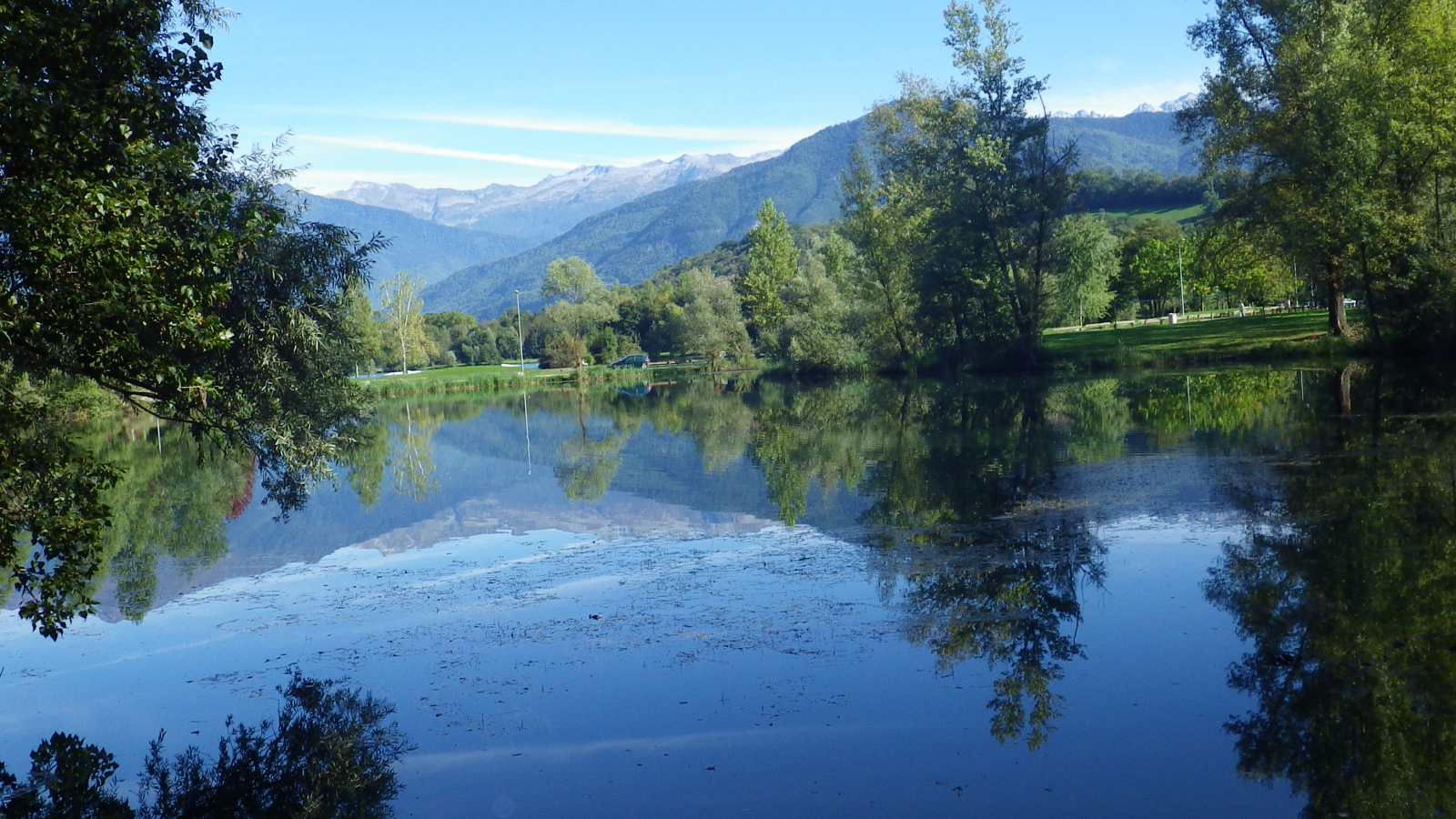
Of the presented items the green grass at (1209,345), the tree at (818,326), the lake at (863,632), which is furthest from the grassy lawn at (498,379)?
the lake at (863,632)

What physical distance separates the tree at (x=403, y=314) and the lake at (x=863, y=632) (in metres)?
86.6

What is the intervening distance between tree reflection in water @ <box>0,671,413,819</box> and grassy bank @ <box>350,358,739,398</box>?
244 ft

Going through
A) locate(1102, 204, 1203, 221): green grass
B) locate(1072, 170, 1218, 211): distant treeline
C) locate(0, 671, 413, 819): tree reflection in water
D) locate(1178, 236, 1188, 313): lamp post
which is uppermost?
locate(1072, 170, 1218, 211): distant treeline

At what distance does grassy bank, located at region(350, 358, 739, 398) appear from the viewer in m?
85.2

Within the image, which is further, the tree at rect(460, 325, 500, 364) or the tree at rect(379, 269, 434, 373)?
the tree at rect(460, 325, 500, 364)

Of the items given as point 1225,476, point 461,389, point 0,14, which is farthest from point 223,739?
point 461,389

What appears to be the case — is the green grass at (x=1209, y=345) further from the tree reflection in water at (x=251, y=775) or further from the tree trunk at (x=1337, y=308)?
the tree reflection in water at (x=251, y=775)

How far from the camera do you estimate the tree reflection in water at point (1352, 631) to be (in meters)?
6.59

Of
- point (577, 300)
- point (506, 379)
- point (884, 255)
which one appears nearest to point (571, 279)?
point (577, 300)

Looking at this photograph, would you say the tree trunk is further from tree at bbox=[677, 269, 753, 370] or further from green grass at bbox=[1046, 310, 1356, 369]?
tree at bbox=[677, 269, 753, 370]

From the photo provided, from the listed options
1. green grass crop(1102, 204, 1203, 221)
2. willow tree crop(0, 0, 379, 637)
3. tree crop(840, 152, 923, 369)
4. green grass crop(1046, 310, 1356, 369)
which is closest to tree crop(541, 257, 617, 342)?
tree crop(840, 152, 923, 369)

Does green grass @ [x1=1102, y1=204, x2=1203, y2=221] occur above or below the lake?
above

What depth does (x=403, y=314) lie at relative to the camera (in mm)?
109438

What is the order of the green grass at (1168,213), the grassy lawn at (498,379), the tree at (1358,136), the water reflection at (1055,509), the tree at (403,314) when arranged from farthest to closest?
the green grass at (1168,213), the tree at (403,314), the grassy lawn at (498,379), the tree at (1358,136), the water reflection at (1055,509)
